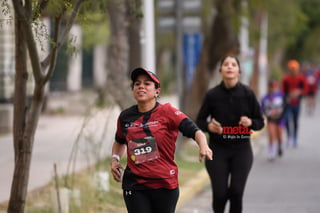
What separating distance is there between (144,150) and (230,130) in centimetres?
228

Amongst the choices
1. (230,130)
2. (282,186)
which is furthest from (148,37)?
(230,130)

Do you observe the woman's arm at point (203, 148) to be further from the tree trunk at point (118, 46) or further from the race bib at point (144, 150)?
the tree trunk at point (118, 46)

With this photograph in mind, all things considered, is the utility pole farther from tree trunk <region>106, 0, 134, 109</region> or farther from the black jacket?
the black jacket

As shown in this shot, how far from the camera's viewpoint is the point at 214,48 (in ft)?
60.1

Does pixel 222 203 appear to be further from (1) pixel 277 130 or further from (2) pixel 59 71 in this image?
(2) pixel 59 71

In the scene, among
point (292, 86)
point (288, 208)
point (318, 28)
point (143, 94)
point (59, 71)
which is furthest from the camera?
point (318, 28)

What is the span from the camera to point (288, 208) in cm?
978

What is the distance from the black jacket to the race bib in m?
2.18

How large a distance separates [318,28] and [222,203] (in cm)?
4269

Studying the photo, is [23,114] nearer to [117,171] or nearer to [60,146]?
[117,171]

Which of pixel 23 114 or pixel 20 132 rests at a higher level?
pixel 23 114

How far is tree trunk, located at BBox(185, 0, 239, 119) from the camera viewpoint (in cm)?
1804

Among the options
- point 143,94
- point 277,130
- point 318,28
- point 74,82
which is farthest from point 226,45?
point 318,28

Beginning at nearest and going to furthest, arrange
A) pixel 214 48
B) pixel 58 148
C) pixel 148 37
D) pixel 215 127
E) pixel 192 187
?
1. pixel 215 127
2. pixel 192 187
3. pixel 148 37
4. pixel 58 148
5. pixel 214 48
